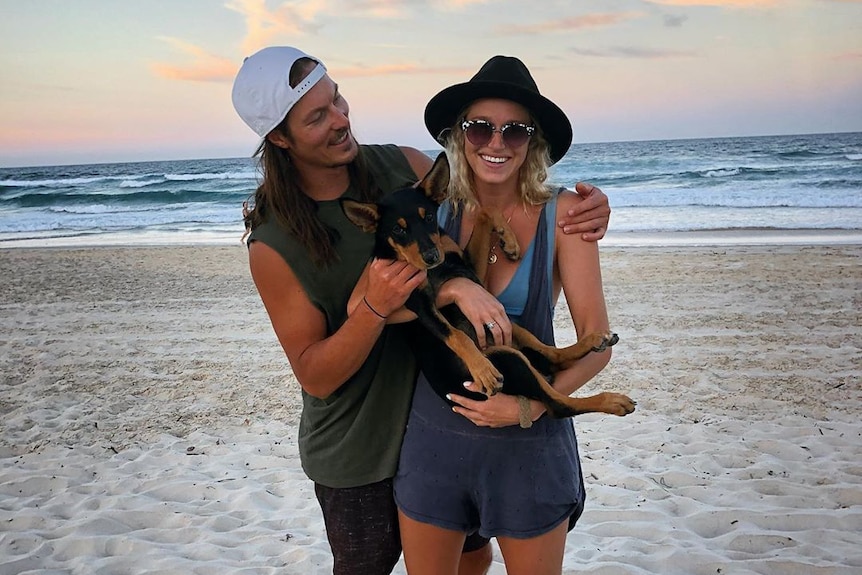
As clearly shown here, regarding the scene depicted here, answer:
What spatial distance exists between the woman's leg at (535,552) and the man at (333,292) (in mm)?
430

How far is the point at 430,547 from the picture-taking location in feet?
6.98

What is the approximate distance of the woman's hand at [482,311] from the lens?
2.04m

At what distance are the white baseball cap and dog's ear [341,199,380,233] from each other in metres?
0.31

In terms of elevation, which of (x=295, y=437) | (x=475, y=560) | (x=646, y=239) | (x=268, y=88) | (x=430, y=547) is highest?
(x=268, y=88)

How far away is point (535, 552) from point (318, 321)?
907 millimetres

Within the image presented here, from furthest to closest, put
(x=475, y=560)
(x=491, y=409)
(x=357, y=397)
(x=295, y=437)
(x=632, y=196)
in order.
A: (x=632, y=196)
(x=295, y=437)
(x=475, y=560)
(x=357, y=397)
(x=491, y=409)

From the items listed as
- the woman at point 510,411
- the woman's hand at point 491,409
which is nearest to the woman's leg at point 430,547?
the woman at point 510,411

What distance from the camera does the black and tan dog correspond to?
6.81ft

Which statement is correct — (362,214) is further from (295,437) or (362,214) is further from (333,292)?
(295,437)

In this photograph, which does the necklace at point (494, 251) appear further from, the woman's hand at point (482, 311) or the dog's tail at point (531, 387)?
the dog's tail at point (531, 387)

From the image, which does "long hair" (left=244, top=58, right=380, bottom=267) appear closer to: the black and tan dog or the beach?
the black and tan dog

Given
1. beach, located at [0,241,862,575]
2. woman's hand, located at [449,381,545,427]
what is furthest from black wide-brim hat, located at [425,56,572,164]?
beach, located at [0,241,862,575]

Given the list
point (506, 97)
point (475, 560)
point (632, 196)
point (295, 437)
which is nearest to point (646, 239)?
point (632, 196)

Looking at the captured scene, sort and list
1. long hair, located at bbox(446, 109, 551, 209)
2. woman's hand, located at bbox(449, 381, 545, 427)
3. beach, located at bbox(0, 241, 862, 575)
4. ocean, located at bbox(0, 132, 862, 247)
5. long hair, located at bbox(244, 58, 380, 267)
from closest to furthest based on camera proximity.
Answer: woman's hand, located at bbox(449, 381, 545, 427) < long hair, located at bbox(244, 58, 380, 267) < long hair, located at bbox(446, 109, 551, 209) < beach, located at bbox(0, 241, 862, 575) < ocean, located at bbox(0, 132, 862, 247)
